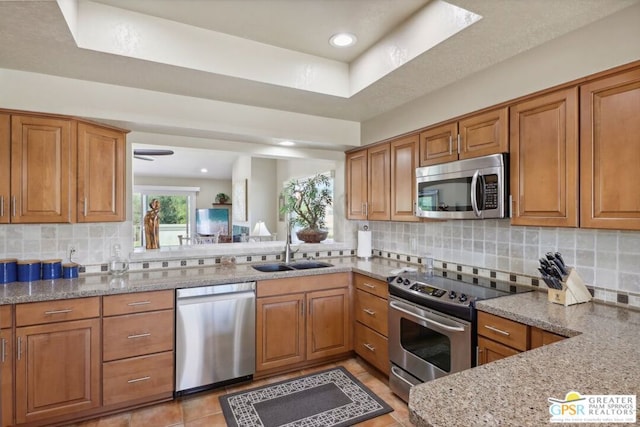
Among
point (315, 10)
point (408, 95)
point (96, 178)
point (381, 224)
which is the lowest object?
point (381, 224)

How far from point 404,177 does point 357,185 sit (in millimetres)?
742

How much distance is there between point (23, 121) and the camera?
2.28 meters

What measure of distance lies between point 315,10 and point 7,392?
118 inches

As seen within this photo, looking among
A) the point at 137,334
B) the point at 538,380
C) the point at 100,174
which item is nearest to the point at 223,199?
the point at 100,174

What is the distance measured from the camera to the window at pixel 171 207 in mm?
7641

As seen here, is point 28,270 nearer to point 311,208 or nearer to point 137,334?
point 137,334

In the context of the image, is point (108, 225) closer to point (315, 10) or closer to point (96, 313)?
point (96, 313)

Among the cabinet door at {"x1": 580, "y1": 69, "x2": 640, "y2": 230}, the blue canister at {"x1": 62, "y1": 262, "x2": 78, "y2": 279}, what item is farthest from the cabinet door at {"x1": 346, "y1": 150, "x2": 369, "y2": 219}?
the blue canister at {"x1": 62, "y1": 262, "x2": 78, "y2": 279}

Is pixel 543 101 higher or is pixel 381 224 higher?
pixel 543 101

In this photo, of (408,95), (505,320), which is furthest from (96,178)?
(505,320)

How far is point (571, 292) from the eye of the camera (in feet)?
6.19

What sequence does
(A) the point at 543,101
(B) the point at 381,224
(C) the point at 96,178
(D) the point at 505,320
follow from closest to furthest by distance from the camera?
1. (D) the point at 505,320
2. (A) the point at 543,101
3. (C) the point at 96,178
4. (B) the point at 381,224

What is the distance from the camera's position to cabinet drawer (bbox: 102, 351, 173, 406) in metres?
2.31

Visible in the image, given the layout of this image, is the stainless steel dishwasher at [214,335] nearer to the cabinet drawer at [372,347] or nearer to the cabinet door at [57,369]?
the cabinet door at [57,369]
